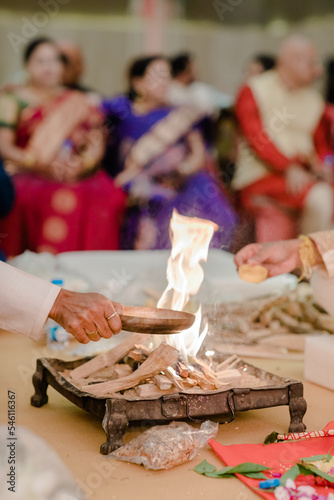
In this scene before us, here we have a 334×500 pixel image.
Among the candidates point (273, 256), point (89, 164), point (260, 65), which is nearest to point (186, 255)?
point (273, 256)

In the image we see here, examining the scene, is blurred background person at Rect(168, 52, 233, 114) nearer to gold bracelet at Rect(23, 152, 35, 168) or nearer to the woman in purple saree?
the woman in purple saree

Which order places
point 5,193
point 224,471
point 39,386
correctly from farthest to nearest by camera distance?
point 5,193, point 39,386, point 224,471

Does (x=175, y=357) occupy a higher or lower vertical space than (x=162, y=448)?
higher

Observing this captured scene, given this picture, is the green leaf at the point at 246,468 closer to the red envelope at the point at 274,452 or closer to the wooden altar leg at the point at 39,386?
the red envelope at the point at 274,452

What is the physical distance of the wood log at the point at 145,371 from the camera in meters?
2.12

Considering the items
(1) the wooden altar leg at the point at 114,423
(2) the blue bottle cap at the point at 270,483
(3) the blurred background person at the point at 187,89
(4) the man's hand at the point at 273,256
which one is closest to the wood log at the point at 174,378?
(1) the wooden altar leg at the point at 114,423

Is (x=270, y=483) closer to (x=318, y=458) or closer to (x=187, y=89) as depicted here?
(x=318, y=458)

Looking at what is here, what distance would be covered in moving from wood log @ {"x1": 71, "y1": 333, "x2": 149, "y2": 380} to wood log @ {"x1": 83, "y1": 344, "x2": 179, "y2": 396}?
0.62ft

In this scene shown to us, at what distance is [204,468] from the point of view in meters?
1.95

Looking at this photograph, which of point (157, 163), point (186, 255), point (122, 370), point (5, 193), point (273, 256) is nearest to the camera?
point (122, 370)

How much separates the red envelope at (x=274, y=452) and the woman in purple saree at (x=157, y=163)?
3.44m

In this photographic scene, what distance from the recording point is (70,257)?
415cm

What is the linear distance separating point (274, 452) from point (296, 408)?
21cm

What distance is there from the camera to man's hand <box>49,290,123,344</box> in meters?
1.97
